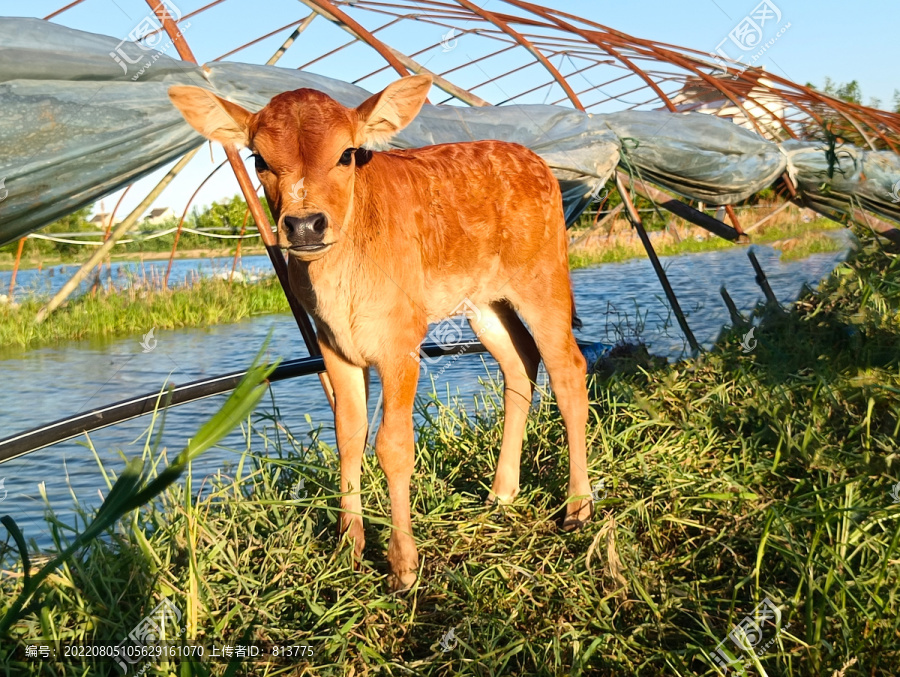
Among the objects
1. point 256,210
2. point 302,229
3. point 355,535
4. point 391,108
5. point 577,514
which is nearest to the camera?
point 302,229

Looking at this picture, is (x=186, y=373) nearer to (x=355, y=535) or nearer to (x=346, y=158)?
(x=355, y=535)

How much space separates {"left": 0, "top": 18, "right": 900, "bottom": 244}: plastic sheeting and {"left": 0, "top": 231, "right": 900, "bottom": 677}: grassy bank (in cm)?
169

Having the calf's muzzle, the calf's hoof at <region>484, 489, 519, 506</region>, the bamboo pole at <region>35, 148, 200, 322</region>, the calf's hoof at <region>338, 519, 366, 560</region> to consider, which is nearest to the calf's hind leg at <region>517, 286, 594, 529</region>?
the calf's hoof at <region>484, 489, 519, 506</region>

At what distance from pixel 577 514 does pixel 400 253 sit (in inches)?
59.9

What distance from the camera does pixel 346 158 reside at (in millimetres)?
3670

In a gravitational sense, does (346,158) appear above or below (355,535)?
above

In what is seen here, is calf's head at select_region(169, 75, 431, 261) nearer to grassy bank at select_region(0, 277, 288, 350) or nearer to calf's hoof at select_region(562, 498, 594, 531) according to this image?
calf's hoof at select_region(562, 498, 594, 531)

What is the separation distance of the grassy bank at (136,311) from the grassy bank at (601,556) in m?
9.23

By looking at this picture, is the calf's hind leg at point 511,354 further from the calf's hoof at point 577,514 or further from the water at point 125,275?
the water at point 125,275

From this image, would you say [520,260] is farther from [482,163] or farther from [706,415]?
[706,415]

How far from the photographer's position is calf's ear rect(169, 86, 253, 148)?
368 centimetres

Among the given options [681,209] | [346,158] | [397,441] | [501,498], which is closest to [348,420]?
[397,441]

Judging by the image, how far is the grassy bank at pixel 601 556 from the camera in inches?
125

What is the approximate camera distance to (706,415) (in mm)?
5055
